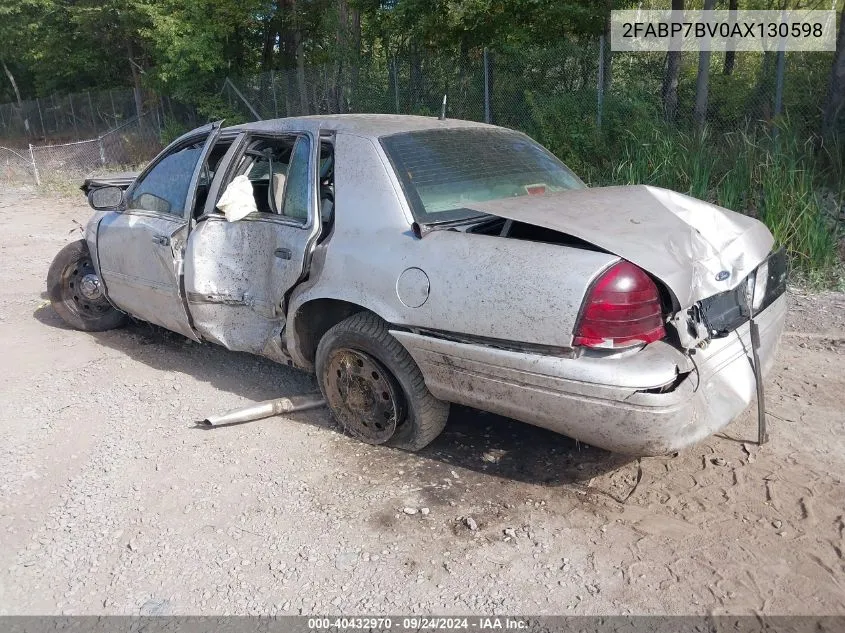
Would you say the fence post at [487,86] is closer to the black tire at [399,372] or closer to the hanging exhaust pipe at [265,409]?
the hanging exhaust pipe at [265,409]

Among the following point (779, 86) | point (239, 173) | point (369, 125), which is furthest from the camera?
point (779, 86)

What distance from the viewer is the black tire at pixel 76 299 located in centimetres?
590

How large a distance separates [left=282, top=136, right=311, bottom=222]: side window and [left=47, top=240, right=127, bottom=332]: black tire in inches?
106

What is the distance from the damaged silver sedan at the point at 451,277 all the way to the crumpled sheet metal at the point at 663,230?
12 millimetres

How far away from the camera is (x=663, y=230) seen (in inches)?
120

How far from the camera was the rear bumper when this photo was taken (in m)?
2.79

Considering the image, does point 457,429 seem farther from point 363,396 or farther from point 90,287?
point 90,287

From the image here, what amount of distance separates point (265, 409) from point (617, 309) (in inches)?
91.1

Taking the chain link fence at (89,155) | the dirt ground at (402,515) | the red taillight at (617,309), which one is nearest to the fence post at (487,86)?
the dirt ground at (402,515)

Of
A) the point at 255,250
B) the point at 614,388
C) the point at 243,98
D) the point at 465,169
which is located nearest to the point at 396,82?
the point at 243,98

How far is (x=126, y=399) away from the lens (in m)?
4.59

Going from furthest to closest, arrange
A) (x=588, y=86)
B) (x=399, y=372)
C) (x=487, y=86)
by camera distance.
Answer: (x=487, y=86) → (x=588, y=86) → (x=399, y=372)

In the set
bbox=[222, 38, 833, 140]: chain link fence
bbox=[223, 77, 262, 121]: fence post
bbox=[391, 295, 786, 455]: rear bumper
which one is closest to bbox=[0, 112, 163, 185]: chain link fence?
bbox=[223, 77, 262, 121]: fence post

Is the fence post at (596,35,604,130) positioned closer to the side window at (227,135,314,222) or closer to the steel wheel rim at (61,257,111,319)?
the side window at (227,135,314,222)
